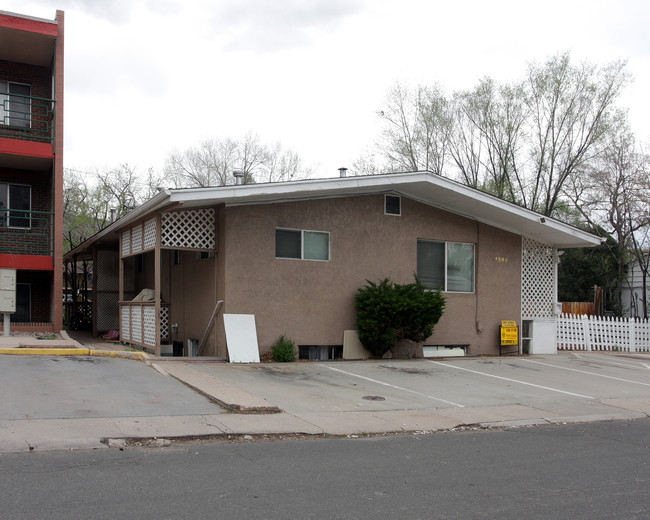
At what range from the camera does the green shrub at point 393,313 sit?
14633 mm

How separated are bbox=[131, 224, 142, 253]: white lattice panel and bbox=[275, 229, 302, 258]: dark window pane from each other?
3577 mm

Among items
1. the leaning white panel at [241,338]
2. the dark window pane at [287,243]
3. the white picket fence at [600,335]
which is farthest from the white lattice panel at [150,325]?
the white picket fence at [600,335]

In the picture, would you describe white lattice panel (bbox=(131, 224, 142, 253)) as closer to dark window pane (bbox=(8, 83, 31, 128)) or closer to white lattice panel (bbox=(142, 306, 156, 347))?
white lattice panel (bbox=(142, 306, 156, 347))

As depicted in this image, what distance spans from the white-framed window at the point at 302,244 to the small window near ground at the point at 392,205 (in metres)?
1.82

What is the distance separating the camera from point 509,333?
17.2 m

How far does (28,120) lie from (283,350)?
9617 millimetres

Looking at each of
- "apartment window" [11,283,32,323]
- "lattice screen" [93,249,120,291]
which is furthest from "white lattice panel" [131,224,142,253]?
"lattice screen" [93,249,120,291]

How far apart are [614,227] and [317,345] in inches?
682

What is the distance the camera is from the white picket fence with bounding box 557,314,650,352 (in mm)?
19516

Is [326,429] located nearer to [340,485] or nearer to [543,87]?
[340,485]

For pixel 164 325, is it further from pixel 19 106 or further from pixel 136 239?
pixel 19 106

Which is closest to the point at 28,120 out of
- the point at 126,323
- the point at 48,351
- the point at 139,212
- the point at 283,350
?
the point at 139,212

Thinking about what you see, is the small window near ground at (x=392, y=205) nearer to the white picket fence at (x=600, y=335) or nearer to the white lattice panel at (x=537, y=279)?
the white lattice panel at (x=537, y=279)

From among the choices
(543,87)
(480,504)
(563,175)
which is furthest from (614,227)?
(480,504)
